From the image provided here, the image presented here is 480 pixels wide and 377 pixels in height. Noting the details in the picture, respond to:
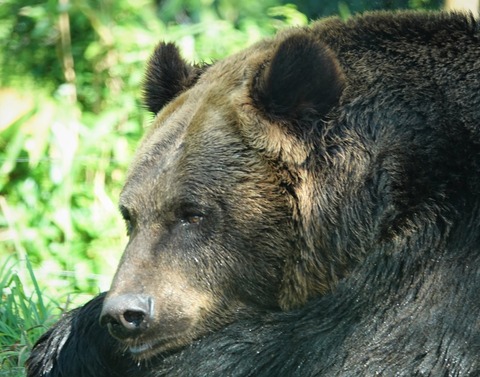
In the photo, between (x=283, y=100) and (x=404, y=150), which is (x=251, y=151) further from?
(x=404, y=150)

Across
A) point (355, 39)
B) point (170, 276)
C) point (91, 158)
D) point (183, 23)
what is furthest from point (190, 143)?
point (183, 23)

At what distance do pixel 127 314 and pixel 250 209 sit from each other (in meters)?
0.79

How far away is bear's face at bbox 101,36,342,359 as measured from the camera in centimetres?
456

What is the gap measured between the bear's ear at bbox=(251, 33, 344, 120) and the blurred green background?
491 centimetres

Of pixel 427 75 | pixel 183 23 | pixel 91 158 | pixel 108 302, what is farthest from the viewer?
pixel 183 23

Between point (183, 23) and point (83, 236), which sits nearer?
point (83, 236)

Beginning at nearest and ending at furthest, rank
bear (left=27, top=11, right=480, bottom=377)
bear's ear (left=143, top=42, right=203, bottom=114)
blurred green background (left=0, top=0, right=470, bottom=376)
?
bear (left=27, top=11, right=480, bottom=377) < bear's ear (left=143, top=42, right=203, bottom=114) < blurred green background (left=0, top=0, right=470, bottom=376)

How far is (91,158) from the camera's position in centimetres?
1012

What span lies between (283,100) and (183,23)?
263 inches

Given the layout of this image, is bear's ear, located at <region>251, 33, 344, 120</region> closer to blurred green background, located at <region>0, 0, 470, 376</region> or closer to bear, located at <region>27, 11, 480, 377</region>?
bear, located at <region>27, 11, 480, 377</region>

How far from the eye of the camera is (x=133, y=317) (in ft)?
14.2

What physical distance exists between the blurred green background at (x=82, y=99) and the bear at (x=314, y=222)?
478 cm

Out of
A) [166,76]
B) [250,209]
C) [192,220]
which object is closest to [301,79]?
[250,209]

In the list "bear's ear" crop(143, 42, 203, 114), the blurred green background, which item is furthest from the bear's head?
the blurred green background
